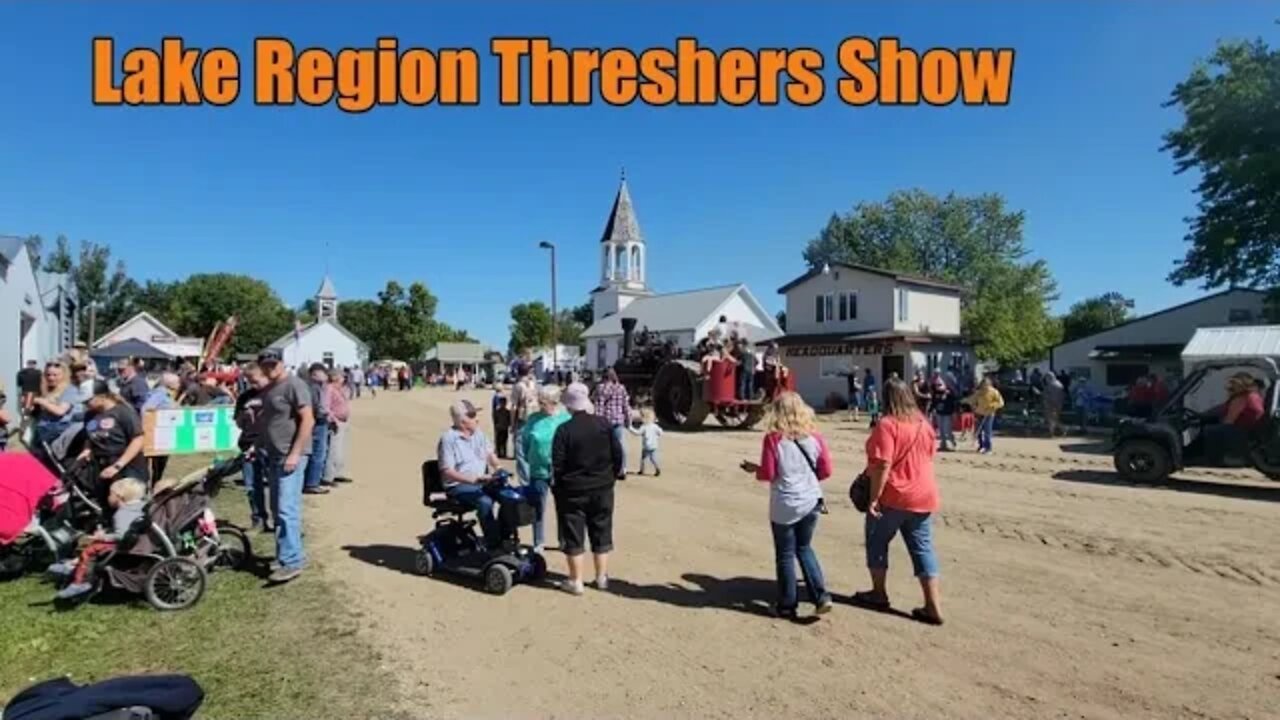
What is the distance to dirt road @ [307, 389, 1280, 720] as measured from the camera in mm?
4109

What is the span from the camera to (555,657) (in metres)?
4.67

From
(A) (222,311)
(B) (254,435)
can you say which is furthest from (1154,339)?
(A) (222,311)

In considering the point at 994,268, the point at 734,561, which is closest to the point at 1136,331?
the point at 994,268

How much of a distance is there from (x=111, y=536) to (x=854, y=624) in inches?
214

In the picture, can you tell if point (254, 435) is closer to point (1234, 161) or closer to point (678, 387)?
point (678, 387)

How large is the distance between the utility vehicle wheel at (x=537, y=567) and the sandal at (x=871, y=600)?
2.44m

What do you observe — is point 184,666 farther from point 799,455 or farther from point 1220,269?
point 1220,269

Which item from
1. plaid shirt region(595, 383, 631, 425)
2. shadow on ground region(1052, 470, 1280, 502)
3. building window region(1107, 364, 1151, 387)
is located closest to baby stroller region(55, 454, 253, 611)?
plaid shirt region(595, 383, 631, 425)

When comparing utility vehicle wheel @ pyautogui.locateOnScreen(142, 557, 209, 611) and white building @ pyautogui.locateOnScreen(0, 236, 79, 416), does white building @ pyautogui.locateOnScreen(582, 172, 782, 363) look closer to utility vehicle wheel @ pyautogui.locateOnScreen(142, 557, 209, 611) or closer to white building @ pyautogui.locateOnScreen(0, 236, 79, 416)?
white building @ pyautogui.locateOnScreen(0, 236, 79, 416)

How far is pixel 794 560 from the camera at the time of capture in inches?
208

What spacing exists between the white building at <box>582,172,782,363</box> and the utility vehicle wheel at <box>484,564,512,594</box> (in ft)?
98.0

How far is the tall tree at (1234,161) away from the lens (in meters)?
21.8

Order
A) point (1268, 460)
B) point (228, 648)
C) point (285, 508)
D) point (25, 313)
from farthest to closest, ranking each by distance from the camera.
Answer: point (25, 313), point (1268, 460), point (285, 508), point (228, 648)

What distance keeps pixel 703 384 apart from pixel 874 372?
47.7 ft
